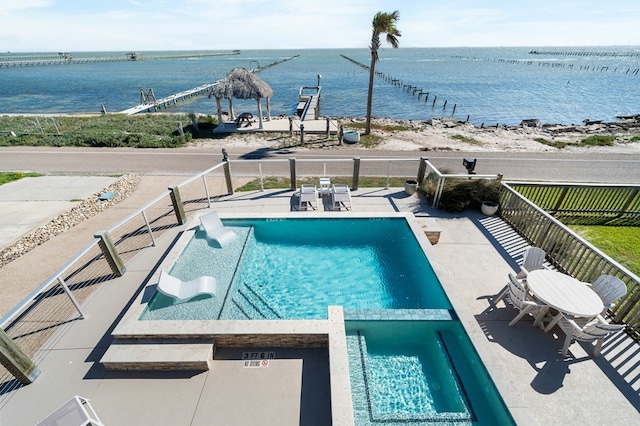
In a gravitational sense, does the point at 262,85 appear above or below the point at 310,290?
above

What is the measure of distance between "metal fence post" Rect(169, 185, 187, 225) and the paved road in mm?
5485

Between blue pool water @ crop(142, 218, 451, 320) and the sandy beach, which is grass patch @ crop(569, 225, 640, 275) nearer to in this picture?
blue pool water @ crop(142, 218, 451, 320)

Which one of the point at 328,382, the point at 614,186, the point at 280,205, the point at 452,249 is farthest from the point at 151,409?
the point at 614,186

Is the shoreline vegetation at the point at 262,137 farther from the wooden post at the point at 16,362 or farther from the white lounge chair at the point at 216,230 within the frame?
the wooden post at the point at 16,362

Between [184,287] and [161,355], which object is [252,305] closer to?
[184,287]

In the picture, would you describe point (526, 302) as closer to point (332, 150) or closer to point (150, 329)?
point (150, 329)

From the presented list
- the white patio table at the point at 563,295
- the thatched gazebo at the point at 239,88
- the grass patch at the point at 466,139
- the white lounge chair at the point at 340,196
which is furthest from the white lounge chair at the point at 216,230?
the grass patch at the point at 466,139

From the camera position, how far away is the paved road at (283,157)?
1463 centimetres

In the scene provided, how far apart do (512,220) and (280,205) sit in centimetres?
795

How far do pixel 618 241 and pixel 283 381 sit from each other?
35.8 ft

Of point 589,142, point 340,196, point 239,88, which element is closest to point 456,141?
point 589,142

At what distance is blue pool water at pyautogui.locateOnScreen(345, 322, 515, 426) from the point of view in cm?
462

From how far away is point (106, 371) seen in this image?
5.31 m

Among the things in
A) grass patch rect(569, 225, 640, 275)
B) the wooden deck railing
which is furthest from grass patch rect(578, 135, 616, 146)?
the wooden deck railing
